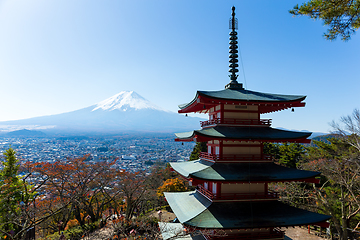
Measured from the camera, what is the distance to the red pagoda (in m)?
8.59

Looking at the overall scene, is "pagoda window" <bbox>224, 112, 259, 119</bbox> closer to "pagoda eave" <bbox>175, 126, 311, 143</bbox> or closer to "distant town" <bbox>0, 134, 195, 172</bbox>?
"pagoda eave" <bbox>175, 126, 311, 143</bbox>

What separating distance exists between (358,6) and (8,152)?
21.4 m

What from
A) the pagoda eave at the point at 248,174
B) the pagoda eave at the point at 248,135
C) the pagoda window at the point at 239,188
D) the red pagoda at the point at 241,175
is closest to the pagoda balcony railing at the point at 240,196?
the red pagoda at the point at 241,175

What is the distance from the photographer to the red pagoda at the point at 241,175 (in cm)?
859

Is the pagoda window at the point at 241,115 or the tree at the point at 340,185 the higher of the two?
the pagoda window at the point at 241,115

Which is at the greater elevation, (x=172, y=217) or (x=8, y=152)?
(x=8, y=152)

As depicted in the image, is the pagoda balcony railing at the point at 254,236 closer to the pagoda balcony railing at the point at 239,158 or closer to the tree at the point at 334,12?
the pagoda balcony railing at the point at 239,158

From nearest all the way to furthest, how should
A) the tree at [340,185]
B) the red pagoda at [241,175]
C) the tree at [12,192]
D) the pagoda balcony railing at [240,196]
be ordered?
the red pagoda at [241,175], the pagoda balcony railing at [240,196], the tree at [340,185], the tree at [12,192]

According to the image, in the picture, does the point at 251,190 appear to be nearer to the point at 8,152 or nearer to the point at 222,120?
the point at 222,120

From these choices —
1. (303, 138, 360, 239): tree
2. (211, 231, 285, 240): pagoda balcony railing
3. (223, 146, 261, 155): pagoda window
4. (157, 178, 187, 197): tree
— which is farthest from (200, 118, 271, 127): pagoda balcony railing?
(157, 178, 187, 197): tree

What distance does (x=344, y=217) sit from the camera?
14148 millimetres

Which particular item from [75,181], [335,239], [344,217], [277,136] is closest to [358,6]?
[277,136]

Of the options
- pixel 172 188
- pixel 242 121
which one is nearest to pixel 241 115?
pixel 242 121

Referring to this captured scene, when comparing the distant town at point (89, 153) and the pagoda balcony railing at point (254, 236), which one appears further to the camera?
the distant town at point (89, 153)
